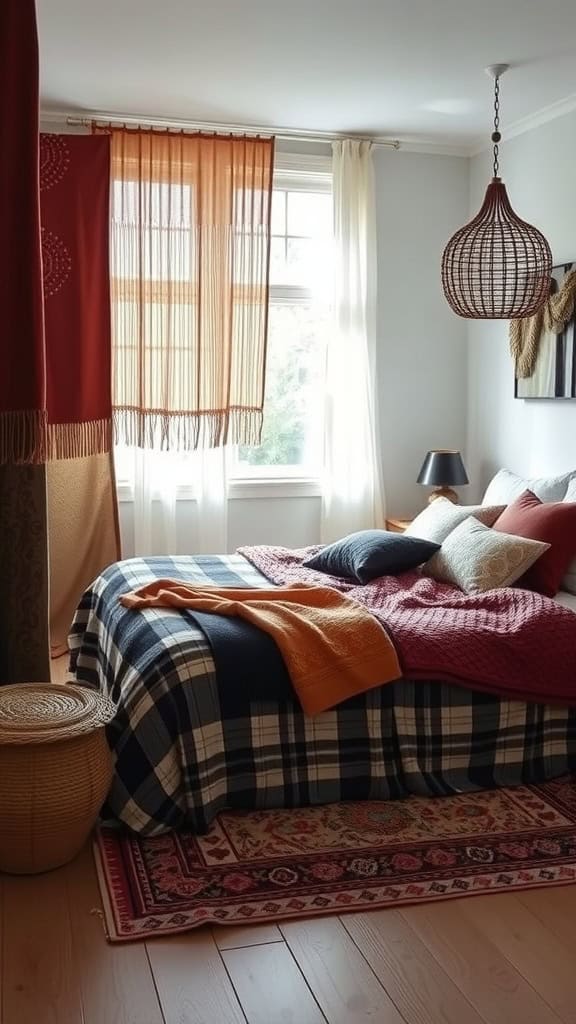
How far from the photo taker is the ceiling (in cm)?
365

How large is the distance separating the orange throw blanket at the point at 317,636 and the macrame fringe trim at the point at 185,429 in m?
1.79

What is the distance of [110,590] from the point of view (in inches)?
152

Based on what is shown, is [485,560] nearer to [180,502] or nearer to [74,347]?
[180,502]

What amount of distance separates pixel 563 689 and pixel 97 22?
2.87 m

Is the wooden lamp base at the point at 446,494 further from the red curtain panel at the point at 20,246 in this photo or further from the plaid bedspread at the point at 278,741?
the red curtain panel at the point at 20,246

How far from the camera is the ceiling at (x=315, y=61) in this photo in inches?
144

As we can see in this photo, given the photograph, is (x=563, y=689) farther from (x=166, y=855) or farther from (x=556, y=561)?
(x=166, y=855)

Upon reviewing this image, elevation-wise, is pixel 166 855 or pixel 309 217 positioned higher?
pixel 309 217

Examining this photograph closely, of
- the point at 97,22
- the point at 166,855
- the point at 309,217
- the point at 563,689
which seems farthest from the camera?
the point at 309,217

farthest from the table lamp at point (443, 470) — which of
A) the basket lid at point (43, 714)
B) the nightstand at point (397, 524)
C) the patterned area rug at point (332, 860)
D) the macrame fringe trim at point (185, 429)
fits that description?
the basket lid at point (43, 714)

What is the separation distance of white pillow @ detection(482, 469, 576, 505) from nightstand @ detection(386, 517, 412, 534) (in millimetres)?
646

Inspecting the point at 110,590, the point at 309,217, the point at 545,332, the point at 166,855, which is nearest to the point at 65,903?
the point at 166,855

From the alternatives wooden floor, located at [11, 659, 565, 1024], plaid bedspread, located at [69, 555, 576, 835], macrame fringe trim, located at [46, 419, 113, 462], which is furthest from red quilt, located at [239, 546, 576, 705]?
macrame fringe trim, located at [46, 419, 113, 462]

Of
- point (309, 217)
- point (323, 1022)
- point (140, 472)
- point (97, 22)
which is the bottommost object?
point (323, 1022)
